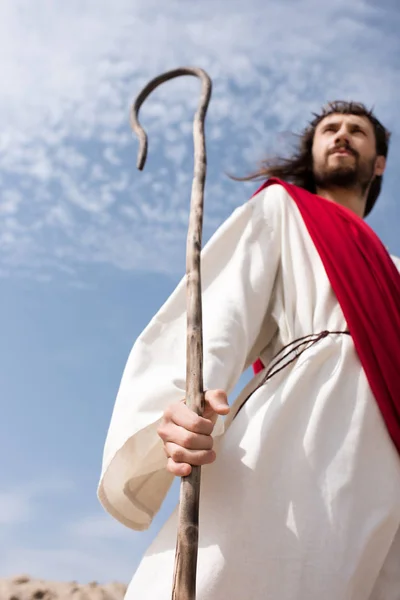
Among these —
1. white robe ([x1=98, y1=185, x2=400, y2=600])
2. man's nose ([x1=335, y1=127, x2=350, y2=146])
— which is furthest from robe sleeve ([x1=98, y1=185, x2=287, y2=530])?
man's nose ([x1=335, y1=127, x2=350, y2=146])

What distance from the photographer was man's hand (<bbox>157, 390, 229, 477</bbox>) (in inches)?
71.7

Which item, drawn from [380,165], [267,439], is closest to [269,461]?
[267,439]

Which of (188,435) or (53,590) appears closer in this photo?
(188,435)

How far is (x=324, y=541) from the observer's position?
1960 mm

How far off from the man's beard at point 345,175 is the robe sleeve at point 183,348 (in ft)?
1.67

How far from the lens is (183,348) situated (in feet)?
7.59

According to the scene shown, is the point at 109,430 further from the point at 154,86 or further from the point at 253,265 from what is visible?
the point at 154,86

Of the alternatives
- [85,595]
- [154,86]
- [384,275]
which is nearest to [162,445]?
[384,275]

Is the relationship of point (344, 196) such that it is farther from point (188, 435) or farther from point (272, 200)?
point (188, 435)

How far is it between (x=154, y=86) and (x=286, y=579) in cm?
178

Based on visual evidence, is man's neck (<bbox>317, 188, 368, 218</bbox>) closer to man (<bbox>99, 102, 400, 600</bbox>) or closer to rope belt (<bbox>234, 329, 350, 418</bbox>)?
man (<bbox>99, 102, 400, 600</bbox>)

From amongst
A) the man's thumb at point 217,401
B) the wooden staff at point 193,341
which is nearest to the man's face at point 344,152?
the wooden staff at point 193,341

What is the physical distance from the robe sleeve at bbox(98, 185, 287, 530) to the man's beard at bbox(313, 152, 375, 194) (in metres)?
0.51

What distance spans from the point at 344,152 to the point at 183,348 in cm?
133
